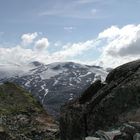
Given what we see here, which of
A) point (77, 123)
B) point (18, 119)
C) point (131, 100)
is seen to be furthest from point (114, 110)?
point (18, 119)

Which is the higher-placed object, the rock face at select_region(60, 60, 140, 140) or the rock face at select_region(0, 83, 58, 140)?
the rock face at select_region(60, 60, 140, 140)

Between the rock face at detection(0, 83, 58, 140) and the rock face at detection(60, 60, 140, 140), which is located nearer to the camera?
the rock face at detection(60, 60, 140, 140)

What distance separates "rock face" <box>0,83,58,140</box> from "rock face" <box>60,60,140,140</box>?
2428 centimetres

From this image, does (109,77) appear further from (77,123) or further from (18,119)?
(18,119)

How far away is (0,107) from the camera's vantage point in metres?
62.8

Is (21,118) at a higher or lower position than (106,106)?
lower

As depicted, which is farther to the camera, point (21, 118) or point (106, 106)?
point (21, 118)

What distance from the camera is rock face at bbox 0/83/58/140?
5140cm

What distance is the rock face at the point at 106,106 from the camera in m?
20.6

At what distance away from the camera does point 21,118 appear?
5825 cm

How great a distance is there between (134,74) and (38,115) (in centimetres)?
4165

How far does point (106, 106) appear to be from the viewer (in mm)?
21641

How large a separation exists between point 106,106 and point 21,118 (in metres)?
38.1

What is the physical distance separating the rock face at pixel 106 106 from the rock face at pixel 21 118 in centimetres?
2428
